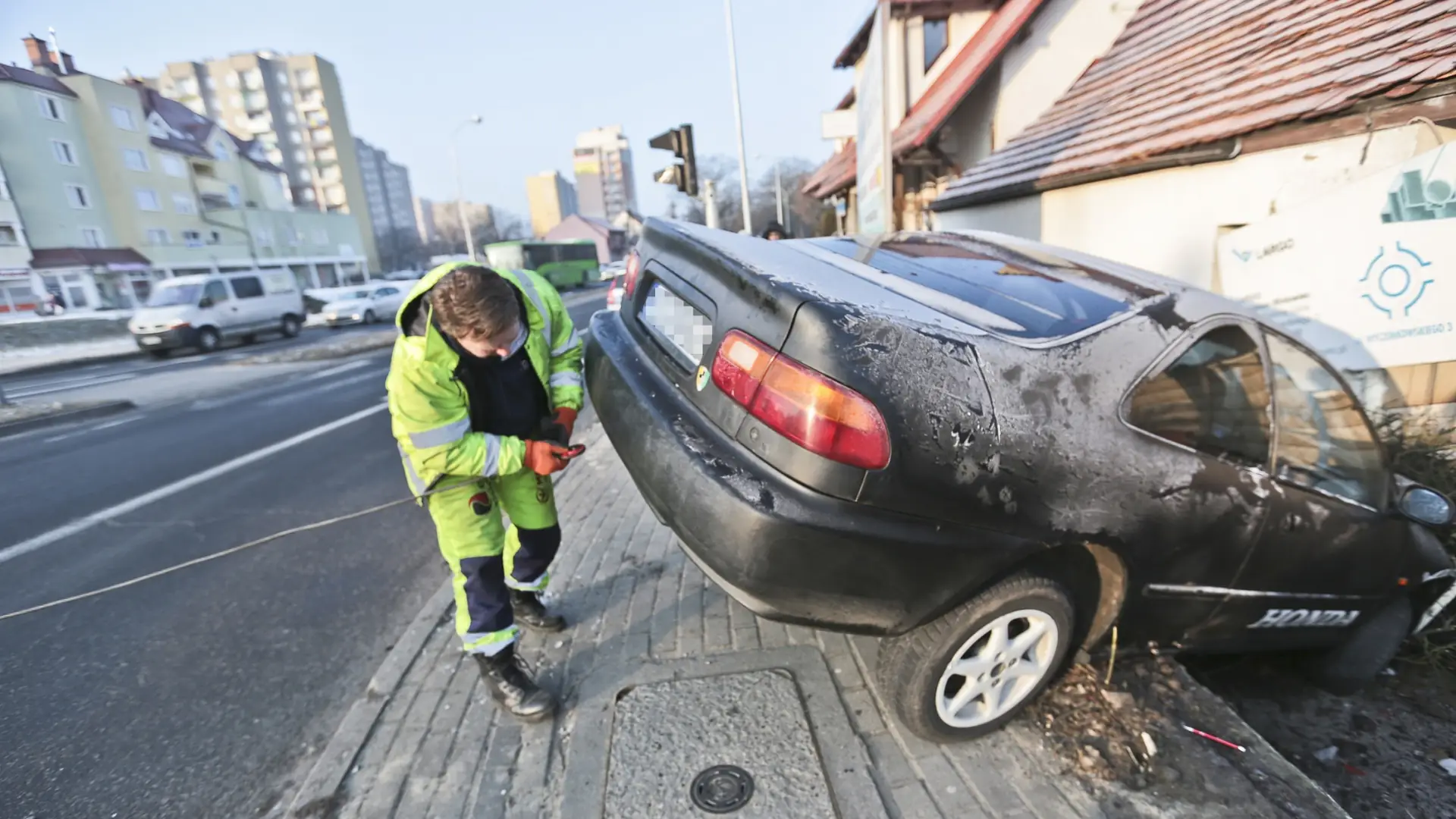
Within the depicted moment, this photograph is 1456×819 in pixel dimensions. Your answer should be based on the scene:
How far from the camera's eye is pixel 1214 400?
2209 millimetres

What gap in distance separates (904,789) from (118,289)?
164 feet

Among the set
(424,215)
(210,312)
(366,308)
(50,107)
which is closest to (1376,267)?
(210,312)

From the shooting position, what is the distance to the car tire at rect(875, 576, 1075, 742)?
2102 millimetres

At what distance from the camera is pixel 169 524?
15.7ft

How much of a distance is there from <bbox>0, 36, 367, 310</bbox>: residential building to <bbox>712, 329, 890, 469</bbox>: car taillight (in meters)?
46.4

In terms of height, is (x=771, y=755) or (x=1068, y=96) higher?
(x=1068, y=96)

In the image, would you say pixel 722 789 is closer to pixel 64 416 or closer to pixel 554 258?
pixel 64 416

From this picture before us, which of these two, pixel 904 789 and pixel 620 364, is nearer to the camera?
pixel 904 789

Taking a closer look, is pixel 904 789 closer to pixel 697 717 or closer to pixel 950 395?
pixel 697 717

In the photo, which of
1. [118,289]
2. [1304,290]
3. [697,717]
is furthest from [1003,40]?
[118,289]

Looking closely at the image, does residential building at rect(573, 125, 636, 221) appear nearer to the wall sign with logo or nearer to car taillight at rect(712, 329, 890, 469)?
the wall sign with logo

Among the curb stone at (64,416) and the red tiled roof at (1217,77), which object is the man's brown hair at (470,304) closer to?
the red tiled roof at (1217,77)

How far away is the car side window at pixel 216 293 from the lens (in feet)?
56.1

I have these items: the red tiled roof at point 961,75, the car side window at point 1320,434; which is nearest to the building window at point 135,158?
the red tiled roof at point 961,75
